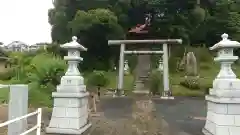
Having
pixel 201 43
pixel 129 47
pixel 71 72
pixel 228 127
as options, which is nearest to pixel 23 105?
pixel 71 72

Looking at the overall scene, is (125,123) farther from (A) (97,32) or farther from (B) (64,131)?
(A) (97,32)

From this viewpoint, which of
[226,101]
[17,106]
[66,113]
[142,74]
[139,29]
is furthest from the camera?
[139,29]

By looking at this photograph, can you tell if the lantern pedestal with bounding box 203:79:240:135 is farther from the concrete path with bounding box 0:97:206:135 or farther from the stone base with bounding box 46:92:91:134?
the stone base with bounding box 46:92:91:134

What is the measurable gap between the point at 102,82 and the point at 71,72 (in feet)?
26.6

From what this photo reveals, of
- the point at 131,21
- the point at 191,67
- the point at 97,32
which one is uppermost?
the point at 131,21

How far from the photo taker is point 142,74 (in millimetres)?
16656

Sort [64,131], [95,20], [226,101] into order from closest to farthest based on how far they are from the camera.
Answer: [226,101], [64,131], [95,20]

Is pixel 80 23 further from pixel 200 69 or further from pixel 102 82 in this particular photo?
pixel 200 69

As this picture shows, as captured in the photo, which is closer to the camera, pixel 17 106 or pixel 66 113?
pixel 17 106

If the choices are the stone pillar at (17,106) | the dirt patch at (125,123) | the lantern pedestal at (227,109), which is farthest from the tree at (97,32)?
the stone pillar at (17,106)

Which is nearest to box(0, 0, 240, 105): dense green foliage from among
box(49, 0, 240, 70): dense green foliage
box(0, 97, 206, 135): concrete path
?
box(49, 0, 240, 70): dense green foliage

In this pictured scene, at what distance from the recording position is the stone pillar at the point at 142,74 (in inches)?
597

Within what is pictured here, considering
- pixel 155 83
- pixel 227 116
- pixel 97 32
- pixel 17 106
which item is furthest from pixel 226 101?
pixel 97 32

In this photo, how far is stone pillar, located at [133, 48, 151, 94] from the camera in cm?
1516
